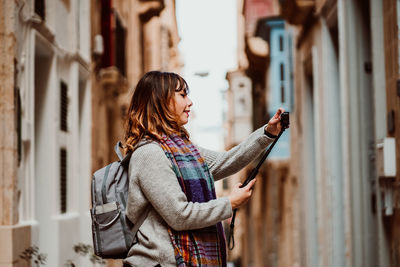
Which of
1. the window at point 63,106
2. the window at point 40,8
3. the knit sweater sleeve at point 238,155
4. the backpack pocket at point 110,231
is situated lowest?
the backpack pocket at point 110,231

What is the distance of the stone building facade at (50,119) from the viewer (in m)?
5.68

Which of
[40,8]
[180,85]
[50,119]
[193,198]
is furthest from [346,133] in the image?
[193,198]

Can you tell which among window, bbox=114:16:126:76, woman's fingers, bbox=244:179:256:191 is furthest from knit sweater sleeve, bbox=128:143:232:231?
window, bbox=114:16:126:76

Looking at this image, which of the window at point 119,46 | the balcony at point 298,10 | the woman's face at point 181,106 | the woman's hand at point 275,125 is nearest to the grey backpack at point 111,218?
the woman's face at point 181,106

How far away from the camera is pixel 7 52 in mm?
5734

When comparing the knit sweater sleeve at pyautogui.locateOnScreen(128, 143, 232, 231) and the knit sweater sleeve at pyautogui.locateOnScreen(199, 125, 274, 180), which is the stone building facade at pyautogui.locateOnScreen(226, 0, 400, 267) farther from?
the knit sweater sleeve at pyautogui.locateOnScreen(128, 143, 232, 231)

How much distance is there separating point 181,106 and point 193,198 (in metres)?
0.44

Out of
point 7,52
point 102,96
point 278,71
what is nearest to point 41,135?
point 7,52

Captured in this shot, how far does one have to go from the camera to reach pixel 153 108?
→ 135 inches

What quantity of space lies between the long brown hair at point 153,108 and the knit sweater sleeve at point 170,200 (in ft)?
0.44

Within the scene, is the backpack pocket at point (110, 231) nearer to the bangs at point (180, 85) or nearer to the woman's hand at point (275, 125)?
the bangs at point (180, 85)

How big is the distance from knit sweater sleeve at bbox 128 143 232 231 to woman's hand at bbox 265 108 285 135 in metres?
0.55

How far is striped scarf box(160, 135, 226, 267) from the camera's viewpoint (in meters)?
3.28

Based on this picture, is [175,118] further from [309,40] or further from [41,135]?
[309,40]
